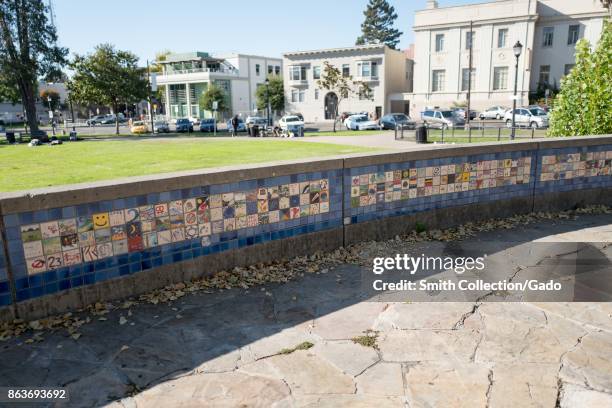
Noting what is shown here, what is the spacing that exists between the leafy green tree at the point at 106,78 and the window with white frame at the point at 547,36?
4602 cm

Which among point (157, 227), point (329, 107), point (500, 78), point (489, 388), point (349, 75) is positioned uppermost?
point (349, 75)

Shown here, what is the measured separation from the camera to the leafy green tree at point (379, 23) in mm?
99312

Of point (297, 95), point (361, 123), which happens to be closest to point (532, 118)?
point (361, 123)

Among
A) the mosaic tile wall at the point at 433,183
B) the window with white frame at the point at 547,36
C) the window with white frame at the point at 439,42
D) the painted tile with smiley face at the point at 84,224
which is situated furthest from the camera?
the window with white frame at the point at 439,42

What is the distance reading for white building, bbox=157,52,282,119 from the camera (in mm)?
86875

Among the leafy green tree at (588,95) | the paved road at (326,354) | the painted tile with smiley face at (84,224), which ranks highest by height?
the leafy green tree at (588,95)

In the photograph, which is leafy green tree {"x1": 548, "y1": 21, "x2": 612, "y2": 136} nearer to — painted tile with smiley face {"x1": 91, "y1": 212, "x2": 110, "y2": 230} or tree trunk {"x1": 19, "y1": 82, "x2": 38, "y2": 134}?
painted tile with smiley face {"x1": 91, "y1": 212, "x2": 110, "y2": 230}

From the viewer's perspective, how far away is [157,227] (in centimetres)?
563

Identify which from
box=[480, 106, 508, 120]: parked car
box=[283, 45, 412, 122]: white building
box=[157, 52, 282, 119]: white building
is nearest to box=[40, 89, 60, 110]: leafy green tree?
box=[157, 52, 282, 119]: white building

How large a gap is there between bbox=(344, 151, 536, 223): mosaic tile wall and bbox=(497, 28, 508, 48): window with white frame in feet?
185

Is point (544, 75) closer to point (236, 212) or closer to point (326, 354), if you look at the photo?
point (236, 212)

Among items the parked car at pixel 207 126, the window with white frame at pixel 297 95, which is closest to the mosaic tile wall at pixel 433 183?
the parked car at pixel 207 126

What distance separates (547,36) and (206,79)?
5158 centimetres

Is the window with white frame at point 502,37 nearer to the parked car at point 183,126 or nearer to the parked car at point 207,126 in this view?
the parked car at point 207,126
